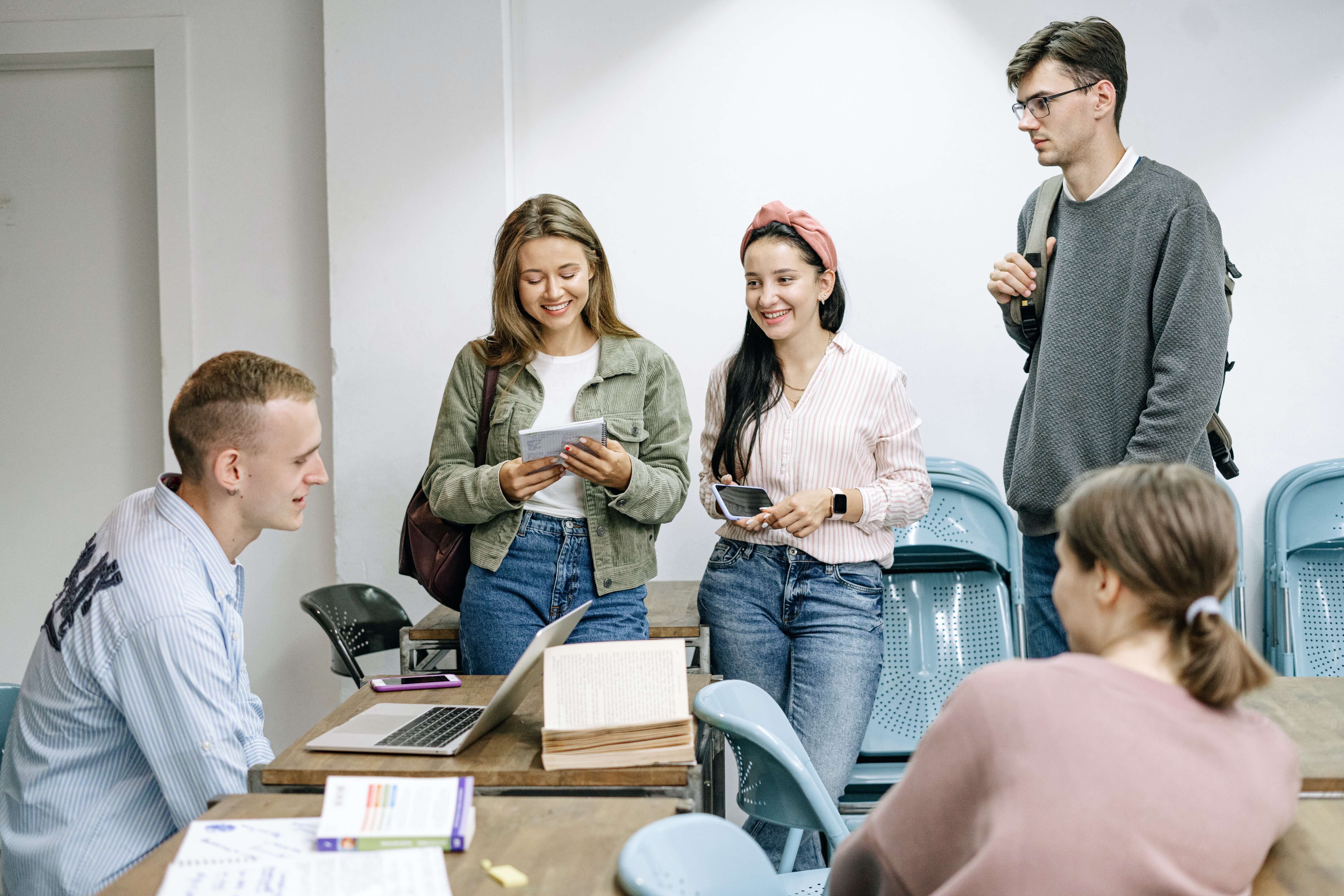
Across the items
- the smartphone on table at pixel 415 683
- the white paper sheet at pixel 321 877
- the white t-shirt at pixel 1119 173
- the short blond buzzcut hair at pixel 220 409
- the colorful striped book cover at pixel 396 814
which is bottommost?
the smartphone on table at pixel 415 683

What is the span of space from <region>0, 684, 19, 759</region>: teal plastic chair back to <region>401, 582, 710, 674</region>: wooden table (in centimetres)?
99

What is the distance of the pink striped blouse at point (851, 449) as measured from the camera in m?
2.81

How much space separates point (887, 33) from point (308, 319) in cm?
239

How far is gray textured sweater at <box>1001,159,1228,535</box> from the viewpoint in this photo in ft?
7.88

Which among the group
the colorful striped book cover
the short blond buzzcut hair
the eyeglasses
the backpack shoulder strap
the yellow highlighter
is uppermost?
the eyeglasses

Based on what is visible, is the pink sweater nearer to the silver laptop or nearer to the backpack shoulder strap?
the silver laptop

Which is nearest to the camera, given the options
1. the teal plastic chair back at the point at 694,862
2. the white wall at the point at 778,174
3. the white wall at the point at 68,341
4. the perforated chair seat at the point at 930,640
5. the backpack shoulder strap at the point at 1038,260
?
the teal plastic chair back at the point at 694,862

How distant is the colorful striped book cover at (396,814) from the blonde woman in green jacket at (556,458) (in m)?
1.00

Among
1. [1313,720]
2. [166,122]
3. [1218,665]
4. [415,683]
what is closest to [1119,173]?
[1313,720]

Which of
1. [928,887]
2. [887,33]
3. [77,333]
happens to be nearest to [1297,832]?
[928,887]

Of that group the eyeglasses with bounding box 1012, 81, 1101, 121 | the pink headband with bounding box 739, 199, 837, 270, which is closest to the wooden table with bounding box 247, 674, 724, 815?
the pink headband with bounding box 739, 199, 837, 270

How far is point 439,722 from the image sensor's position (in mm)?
2021

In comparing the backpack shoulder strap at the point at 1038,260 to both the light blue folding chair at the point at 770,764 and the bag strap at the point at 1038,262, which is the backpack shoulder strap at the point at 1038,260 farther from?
the light blue folding chair at the point at 770,764

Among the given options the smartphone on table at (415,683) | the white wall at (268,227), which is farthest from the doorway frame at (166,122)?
the smartphone on table at (415,683)
